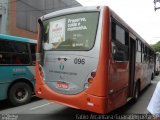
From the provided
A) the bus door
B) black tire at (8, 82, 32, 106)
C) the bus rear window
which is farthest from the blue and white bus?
the bus door

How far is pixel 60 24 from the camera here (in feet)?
20.8

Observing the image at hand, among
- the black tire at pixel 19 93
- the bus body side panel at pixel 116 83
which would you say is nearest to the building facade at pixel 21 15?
the black tire at pixel 19 93

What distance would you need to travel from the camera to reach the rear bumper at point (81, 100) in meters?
5.31

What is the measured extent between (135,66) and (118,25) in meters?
2.86

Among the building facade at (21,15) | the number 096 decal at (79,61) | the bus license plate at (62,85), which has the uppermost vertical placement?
the building facade at (21,15)

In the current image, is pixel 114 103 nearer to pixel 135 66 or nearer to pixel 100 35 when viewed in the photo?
pixel 100 35

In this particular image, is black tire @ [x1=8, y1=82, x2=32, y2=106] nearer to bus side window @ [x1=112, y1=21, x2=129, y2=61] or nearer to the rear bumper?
the rear bumper

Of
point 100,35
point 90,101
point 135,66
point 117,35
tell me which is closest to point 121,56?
point 117,35

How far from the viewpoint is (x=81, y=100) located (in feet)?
18.3

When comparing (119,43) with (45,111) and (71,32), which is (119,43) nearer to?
(71,32)

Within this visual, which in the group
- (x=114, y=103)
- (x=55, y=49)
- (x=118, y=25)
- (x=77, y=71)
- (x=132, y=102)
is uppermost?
(x=118, y=25)

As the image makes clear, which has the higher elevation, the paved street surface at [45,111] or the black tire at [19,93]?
the black tire at [19,93]

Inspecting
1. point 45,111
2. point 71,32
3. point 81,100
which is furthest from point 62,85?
point 45,111

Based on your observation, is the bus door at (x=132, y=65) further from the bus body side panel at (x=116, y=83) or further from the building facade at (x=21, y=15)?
the building facade at (x=21, y=15)
